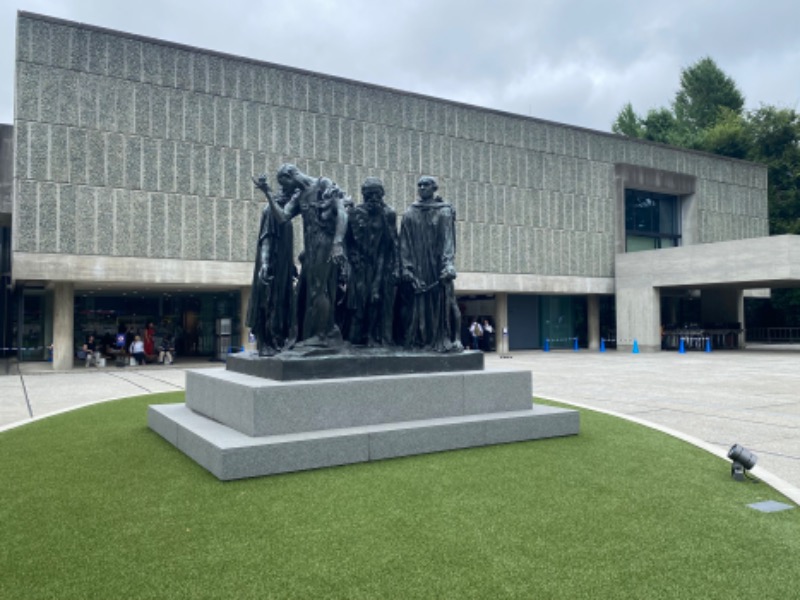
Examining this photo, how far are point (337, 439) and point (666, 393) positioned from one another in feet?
29.9

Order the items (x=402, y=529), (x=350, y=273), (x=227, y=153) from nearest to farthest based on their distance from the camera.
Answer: (x=402, y=529) < (x=350, y=273) < (x=227, y=153)

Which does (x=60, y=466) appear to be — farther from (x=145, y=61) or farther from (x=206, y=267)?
(x=145, y=61)

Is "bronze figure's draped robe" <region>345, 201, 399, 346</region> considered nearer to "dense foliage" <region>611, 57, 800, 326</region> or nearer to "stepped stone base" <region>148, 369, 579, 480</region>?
"stepped stone base" <region>148, 369, 579, 480</region>

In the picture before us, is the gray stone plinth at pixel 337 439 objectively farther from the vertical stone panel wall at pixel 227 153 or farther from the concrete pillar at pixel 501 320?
the concrete pillar at pixel 501 320

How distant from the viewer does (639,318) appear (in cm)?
3125

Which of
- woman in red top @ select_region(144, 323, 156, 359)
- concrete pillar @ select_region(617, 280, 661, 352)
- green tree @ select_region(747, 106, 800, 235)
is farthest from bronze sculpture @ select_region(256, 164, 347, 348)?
green tree @ select_region(747, 106, 800, 235)

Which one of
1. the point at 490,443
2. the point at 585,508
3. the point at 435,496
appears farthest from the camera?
the point at 490,443

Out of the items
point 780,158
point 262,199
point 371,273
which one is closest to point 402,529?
point 371,273

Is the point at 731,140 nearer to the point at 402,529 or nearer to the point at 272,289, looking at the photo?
the point at 272,289

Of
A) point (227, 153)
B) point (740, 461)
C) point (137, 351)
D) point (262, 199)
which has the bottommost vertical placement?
point (740, 461)

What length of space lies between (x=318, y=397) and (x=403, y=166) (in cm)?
2187

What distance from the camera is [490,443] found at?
7.56 metres

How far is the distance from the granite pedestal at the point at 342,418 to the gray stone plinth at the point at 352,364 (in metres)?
0.13

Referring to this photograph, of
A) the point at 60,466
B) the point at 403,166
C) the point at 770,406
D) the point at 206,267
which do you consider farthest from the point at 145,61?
the point at 770,406
